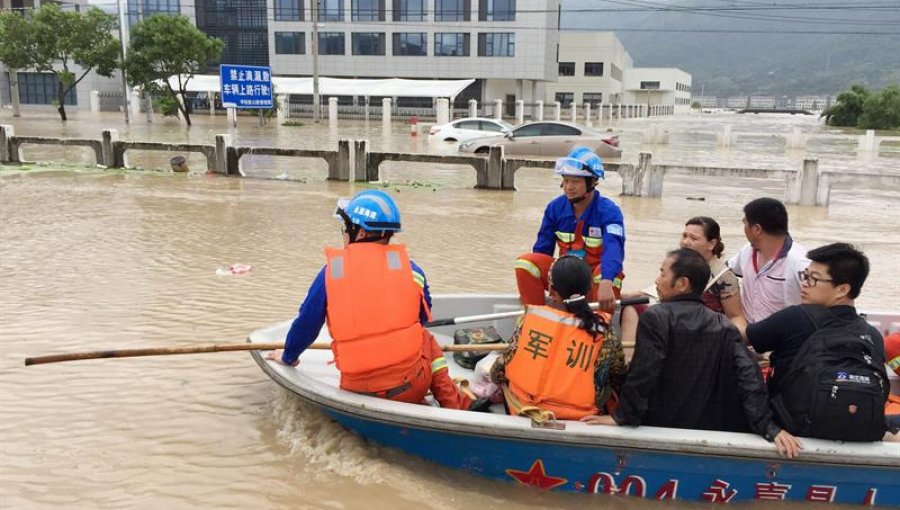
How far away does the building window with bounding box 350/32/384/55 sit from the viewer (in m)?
55.0

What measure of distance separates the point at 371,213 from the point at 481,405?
1.21 meters

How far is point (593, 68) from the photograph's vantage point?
7131 cm

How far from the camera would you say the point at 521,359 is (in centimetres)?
347

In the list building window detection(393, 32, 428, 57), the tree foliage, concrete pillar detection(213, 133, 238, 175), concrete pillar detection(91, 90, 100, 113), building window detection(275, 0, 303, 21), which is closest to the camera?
concrete pillar detection(213, 133, 238, 175)

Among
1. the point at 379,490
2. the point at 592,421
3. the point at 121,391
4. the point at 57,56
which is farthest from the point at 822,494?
the point at 57,56

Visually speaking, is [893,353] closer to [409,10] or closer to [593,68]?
[409,10]

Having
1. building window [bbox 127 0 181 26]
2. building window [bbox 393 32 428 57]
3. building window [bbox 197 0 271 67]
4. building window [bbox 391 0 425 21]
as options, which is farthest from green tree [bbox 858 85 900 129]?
building window [bbox 127 0 181 26]

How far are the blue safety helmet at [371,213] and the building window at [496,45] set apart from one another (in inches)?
2042

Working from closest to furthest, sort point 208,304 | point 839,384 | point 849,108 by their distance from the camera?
point 839,384 < point 208,304 < point 849,108

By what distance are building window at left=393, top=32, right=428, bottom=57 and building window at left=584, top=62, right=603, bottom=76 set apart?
74.5 feet

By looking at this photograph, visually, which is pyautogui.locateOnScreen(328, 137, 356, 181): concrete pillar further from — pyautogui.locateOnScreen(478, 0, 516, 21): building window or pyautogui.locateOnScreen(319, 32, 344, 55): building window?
pyautogui.locateOnScreen(319, 32, 344, 55): building window

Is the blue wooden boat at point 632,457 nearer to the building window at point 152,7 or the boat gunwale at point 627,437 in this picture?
the boat gunwale at point 627,437

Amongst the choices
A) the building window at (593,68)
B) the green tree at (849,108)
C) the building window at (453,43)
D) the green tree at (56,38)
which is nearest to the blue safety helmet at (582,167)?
the green tree at (56,38)

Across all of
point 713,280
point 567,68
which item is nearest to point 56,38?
point 713,280
